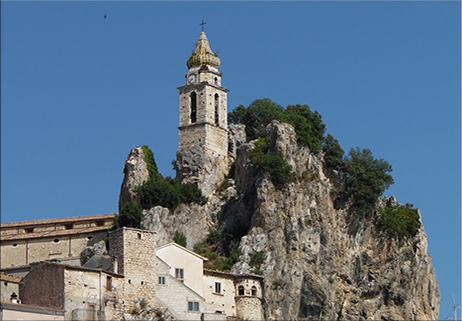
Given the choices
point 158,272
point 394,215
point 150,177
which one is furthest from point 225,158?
point 158,272

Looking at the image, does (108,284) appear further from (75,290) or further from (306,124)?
(306,124)

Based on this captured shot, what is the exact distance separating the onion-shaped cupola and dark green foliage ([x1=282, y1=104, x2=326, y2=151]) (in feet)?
24.0

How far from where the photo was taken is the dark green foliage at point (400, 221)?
11644cm

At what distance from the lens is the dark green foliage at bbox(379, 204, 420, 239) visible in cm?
11644

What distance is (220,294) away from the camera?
102 metres

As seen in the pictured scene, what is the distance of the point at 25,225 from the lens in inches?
4700

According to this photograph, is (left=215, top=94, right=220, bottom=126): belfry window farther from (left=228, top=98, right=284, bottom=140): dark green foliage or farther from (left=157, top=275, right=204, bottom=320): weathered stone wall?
(left=157, top=275, right=204, bottom=320): weathered stone wall

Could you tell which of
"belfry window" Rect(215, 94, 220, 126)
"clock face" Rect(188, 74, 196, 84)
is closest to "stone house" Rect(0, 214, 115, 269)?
"belfry window" Rect(215, 94, 220, 126)

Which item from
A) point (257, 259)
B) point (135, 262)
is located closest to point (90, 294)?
point (135, 262)

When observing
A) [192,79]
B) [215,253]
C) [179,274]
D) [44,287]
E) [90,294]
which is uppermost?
[192,79]

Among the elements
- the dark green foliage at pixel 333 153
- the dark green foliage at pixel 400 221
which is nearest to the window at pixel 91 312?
the dark green foliage at pixel 333 153

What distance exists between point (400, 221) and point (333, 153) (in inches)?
302

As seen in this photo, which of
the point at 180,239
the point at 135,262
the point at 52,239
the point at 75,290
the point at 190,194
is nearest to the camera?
the point at 75,290

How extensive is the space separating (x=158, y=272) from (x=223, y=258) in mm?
12732
